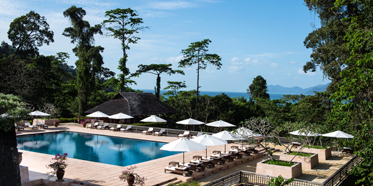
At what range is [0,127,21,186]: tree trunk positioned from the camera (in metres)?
8.10

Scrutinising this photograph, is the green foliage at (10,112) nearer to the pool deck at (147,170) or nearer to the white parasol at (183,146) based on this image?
the pool deck at (147,170)

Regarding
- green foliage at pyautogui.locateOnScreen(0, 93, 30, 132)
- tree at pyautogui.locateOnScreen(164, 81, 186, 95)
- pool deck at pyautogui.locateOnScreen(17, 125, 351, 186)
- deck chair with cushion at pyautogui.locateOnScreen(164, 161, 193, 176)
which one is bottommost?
pool deck at pyautogui.locateOnScreen(17, 125, 351, 186)

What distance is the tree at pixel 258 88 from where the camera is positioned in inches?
2501

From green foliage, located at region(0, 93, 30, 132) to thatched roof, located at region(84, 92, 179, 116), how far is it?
23.0 meters

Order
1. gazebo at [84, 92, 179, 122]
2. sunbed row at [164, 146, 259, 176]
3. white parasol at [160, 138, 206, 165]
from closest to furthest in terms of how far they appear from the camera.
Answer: white parasol at [160, 138, 206, 165] → sunbed row at [164, 146, 259, 176] → gazebo at [84, 92, 179, 122]

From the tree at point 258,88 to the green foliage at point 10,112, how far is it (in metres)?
57.5

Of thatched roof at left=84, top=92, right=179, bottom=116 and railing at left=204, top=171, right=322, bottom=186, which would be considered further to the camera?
Answer: thatched roof at left=84, top=92, right=179, bottom=116

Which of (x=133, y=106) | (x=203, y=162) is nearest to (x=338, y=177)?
(x=203, y=162)

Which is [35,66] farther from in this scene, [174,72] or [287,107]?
[287,107]

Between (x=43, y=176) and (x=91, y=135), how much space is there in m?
14.5

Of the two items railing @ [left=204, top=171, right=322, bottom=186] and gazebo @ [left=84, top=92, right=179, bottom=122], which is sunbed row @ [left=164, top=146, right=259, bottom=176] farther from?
gazebo @ [left=84, top=92, right=179, bottom=122]

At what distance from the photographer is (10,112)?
837cm

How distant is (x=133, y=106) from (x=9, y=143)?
24704mm

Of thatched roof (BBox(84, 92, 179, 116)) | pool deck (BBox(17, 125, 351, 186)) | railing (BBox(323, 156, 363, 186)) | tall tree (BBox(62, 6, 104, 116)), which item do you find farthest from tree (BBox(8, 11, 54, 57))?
railing (BBox(323, 156, 363, 186))
